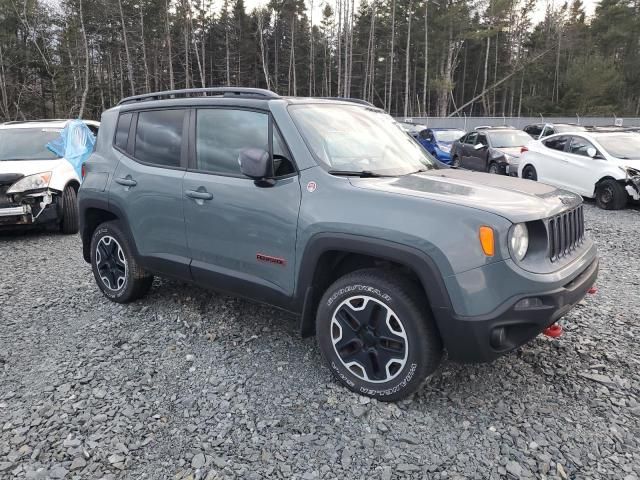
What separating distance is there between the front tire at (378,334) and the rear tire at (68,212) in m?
6.10

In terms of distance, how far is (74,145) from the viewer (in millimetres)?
8375

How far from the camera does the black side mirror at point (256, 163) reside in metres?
2.98

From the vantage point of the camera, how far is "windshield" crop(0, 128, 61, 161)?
25.5ft

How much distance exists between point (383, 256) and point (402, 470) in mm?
1098

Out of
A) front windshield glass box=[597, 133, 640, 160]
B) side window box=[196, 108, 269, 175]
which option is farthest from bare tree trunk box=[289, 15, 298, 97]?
side window box=[196, 108, 269, 175]

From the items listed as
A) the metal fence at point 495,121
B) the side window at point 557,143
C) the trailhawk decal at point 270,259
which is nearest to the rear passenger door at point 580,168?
the side window at point 557,143

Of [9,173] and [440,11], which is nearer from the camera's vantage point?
[9,173]

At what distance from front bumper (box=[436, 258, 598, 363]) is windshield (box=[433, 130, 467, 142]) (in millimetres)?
16441

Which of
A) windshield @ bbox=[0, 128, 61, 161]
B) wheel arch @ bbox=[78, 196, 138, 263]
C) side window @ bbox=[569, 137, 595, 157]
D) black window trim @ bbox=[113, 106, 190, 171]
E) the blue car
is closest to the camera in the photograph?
black window trim @ bbox=[113, 106, 190, 171]

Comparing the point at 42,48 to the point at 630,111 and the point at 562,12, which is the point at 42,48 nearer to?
the point at 562,12

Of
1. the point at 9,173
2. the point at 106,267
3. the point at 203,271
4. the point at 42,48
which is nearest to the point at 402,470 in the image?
the point at 203,271

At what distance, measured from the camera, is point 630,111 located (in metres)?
48.7

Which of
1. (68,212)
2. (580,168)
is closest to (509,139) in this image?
(580,168)

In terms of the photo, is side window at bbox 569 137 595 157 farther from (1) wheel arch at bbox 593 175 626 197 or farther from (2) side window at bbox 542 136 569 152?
(1) wheel arch at bbox 593 175 626 197
